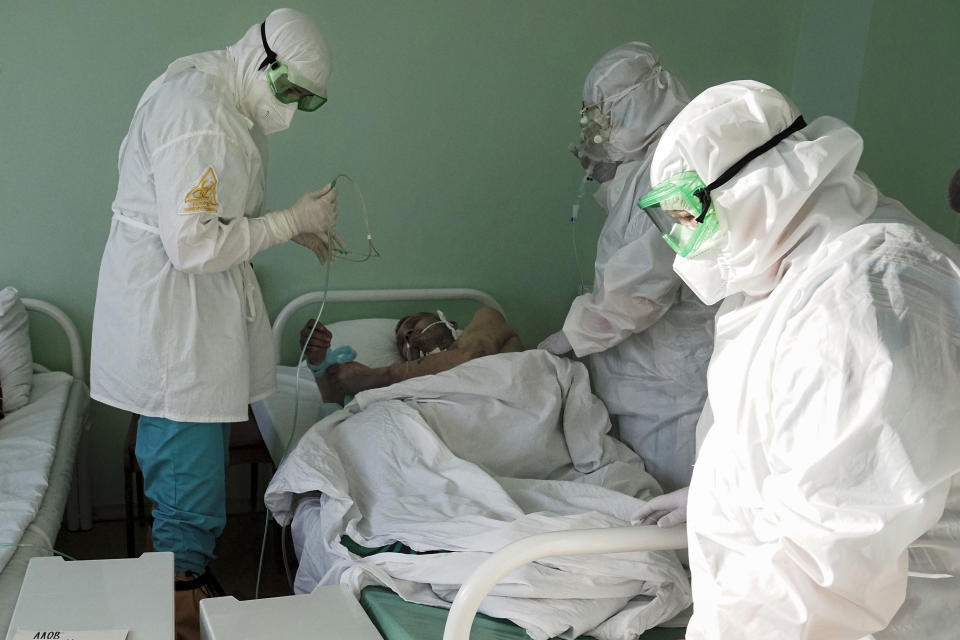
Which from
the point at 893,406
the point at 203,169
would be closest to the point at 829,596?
the point at 893,406

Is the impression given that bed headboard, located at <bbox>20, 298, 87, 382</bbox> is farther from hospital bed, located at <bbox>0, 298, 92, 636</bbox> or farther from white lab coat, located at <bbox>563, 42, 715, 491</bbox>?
white lab coat, located at <bbox>563, 42, 715, 491</bbox>

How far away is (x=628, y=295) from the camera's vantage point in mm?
2574

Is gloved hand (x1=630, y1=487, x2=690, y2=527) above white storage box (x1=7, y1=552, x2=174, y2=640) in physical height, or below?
above

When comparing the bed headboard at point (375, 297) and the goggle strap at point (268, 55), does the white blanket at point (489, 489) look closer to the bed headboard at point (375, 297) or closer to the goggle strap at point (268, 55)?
the bed headboard at point (375, 297)

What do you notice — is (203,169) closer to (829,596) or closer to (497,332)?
(497,332)

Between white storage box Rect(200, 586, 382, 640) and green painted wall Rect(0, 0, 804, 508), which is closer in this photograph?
white storage box Rect(200, 586, 382, 640)

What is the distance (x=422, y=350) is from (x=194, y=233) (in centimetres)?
114

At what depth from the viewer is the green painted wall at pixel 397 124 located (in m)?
3.02

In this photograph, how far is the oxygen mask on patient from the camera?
318 cm

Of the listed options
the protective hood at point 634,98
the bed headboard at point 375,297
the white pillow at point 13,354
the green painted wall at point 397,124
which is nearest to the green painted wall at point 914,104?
the green painted wall at point 397,124

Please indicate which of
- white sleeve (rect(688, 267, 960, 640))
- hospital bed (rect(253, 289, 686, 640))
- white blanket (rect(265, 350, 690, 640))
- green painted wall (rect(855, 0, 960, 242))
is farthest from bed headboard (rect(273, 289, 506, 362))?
white sleeve (rect(688, 267, 960, 640))

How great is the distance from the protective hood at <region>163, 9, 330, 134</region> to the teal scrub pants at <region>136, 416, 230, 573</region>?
0.83m

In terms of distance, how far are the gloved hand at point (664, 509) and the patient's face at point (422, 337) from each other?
145 cm

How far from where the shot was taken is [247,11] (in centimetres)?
312
